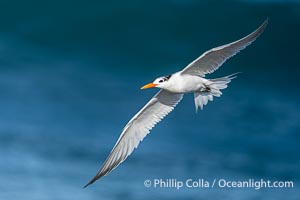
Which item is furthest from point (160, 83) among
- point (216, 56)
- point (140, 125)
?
point (216, 56)

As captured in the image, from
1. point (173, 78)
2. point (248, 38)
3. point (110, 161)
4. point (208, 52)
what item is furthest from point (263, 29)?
point (110, 161)

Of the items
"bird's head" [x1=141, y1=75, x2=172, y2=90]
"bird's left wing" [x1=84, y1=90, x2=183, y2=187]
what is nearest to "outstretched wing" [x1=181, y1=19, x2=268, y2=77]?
"bird's head" [x1=141, y1=75, x2=172, y2=90]

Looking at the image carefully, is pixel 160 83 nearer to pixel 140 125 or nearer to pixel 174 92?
pixel 174 92

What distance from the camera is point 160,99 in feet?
55.0

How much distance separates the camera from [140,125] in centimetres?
1675

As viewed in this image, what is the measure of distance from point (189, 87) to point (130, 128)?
6.59 ft

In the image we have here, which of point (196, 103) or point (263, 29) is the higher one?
point (263, 29)

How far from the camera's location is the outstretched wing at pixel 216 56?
1505cm

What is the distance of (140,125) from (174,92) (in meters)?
1.32

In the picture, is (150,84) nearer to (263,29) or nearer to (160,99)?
(160,99)

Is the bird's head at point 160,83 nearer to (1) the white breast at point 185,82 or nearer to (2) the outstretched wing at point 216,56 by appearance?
(1) the white breast at point 185,82

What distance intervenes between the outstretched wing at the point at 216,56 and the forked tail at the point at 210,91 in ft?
1.00

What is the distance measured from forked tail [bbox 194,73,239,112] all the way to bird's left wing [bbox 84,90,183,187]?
37.6 inches

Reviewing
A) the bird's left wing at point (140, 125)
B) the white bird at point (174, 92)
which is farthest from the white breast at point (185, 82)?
the bird's left wing at point (140, 125)
